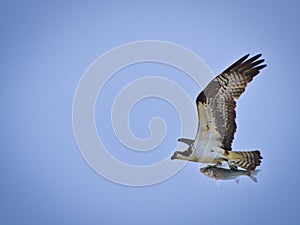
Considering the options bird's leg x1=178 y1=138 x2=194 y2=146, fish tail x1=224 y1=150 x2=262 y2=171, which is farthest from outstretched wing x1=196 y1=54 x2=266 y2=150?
fish tail x1=224 y1=150 x2=262 y2=171

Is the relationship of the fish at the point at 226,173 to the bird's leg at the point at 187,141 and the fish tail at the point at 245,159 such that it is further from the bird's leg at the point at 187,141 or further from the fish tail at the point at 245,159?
the bird's leg at the point at 187,141

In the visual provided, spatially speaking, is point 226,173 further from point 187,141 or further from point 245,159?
point 187,141

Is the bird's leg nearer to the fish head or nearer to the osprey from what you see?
the osprey

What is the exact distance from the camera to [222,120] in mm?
3744

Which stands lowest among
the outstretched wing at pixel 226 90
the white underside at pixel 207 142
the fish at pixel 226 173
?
the fish at pixel 226 173

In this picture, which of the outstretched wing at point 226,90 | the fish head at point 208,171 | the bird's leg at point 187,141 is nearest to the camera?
the outstretched wing at point 226,90

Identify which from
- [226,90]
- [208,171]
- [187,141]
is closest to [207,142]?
[187,141]

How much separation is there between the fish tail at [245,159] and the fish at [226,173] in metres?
0.04

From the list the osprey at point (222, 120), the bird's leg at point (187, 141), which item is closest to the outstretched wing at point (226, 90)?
the osprey at point (222, 120)

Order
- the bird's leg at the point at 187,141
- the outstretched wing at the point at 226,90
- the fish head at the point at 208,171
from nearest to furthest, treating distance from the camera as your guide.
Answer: the outstretched wing at the point at 226,90, the bird's leg at the point at 187,141, the fish head at the point at 208,171

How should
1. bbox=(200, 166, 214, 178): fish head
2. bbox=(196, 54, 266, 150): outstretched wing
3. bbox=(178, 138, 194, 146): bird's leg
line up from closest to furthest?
1. bbox=(196, 54, 266, 150): outstretched wing
2. bbox=(178, 138, 194, 146): bird's leg
3. bbox=(200, 166, 214, 178): fish head

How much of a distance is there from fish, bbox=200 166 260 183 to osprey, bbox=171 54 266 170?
1.3 inches

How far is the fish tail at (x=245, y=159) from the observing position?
12.7 ft

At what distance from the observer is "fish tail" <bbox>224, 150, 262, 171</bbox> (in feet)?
12.7
